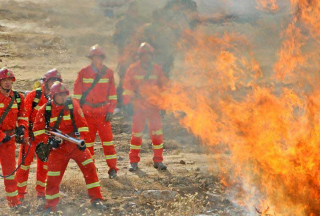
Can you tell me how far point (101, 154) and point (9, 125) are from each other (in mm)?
4262

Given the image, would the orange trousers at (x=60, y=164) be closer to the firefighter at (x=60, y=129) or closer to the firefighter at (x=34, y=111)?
the firefighter at (x=60, y=129)

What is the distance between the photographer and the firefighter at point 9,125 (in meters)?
8.20

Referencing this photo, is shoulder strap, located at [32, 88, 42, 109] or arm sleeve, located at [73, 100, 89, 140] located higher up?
shoulder strap, located at [32, 88, 42, 109]

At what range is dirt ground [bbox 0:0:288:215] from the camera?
8500mm

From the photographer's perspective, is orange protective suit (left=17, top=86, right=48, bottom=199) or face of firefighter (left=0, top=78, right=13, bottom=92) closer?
face of firefighter (left=0, top=78, right=13, bottom=92)

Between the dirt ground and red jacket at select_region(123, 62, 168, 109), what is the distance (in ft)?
5.09

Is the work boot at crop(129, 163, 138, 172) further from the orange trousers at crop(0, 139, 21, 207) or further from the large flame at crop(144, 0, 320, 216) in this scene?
the orange trousers at crop(0, 139, 21, 207)

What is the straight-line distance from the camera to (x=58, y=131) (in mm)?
7711

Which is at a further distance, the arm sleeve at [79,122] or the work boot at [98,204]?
the work boot at [98,204]

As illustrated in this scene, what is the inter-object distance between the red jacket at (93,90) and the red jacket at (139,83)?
61cm

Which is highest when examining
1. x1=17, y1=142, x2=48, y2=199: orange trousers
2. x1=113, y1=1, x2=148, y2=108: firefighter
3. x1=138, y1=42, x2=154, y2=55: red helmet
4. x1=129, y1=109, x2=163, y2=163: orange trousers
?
x1=113, y1=1, x2=148, y2=108: firefighter

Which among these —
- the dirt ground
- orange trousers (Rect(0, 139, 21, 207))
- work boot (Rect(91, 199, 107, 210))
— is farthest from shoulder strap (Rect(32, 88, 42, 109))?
work boot (Rect(91, 199, 107, 210))

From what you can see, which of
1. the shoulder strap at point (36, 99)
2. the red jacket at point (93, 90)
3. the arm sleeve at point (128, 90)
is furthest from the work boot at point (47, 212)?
the arm sleeve at point (128, 90)

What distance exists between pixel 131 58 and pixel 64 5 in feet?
16.8
